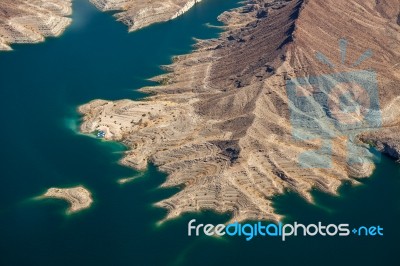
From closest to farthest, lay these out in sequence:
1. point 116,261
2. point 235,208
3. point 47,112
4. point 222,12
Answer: point 116,261 < point 235,208 < point 47,112 < point 222,12

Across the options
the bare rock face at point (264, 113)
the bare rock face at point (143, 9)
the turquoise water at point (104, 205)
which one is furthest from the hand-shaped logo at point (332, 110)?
the bare rock face at point (143, 9)

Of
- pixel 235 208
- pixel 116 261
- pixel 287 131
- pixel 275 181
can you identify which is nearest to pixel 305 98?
pixel 287 131

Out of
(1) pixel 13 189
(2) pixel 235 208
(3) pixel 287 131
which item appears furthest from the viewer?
(3) pixel 287 131

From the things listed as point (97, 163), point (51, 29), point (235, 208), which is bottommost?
point (235, 208)

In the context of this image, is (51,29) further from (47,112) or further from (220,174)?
(220,174)

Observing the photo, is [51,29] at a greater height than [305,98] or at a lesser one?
greater

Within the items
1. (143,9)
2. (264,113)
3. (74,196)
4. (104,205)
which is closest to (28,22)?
(143,9)

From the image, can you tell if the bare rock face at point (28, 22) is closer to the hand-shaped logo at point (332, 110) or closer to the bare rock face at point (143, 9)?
the bare rock face at point (143, 9)

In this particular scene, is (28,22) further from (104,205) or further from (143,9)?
(104,205)
